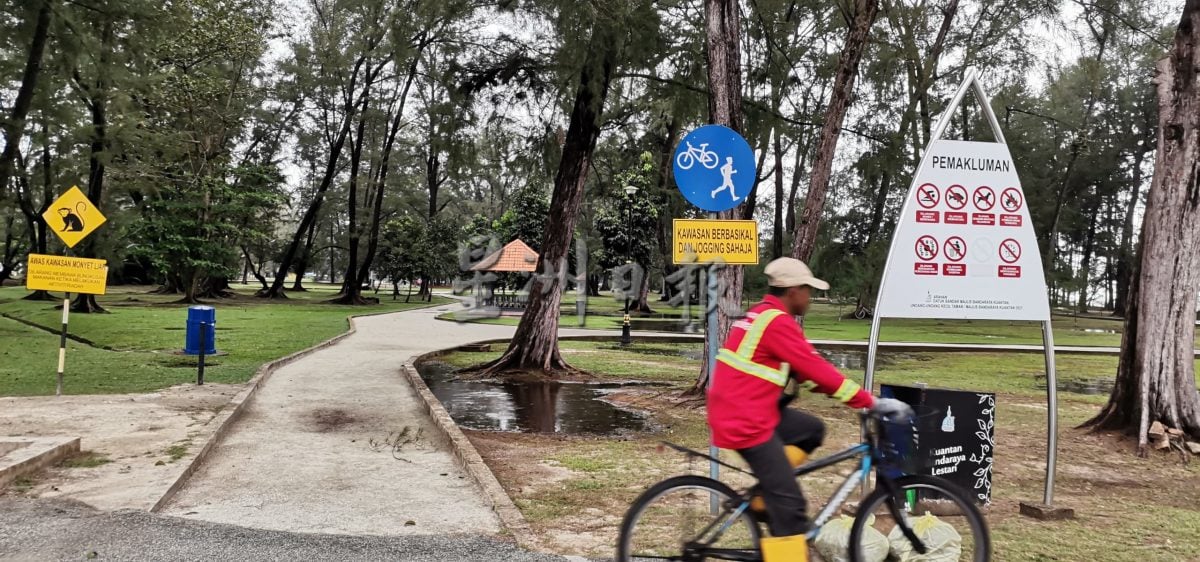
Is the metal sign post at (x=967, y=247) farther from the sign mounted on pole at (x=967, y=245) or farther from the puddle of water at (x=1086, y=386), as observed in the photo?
the puddle of water at (x=1086, y=386)

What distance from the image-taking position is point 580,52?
40.9 feet

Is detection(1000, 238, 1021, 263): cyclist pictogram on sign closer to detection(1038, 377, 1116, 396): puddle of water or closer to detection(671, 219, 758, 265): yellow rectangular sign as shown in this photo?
detection(671, 219, 758, 265): yellow rectangular sign

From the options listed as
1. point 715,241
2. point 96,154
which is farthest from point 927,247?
point 96,154

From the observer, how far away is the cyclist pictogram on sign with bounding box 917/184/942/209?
5727mm

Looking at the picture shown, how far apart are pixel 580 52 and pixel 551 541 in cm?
915

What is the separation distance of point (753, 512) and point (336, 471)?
4.34 meters

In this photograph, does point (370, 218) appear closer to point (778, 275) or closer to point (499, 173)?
point (499, 173)

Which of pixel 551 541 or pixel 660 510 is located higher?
pixel 660 510

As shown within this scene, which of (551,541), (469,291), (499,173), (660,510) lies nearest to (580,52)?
(499,173)

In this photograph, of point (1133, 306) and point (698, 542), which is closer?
point (698, 542)

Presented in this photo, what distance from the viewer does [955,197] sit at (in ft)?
18.9

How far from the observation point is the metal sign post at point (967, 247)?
566 centimetres

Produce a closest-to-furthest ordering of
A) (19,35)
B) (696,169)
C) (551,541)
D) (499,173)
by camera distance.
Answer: (551,541), (696,169), (19,35), (499,173)

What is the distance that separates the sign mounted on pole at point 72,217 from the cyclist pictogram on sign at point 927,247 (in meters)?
9.83
